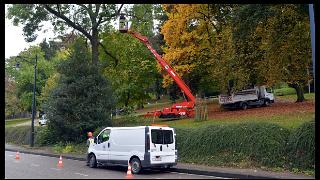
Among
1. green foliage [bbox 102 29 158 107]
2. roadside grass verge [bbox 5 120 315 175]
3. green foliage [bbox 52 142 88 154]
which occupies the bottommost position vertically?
green foliage [bbox 52 142 88 154]

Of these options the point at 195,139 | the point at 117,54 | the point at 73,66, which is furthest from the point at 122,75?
the point at 195,139

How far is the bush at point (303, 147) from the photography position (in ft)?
51.2

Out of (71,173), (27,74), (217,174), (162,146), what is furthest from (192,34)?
(27,74)

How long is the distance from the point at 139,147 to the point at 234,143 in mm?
4579

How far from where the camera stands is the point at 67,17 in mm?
36438

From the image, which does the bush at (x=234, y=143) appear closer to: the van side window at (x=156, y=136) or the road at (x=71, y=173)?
the road at (x=71, y=173)

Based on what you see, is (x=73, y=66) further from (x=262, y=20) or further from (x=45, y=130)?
(x=262, y=20)

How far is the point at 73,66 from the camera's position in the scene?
99.5 feet

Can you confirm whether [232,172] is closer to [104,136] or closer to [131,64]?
[104,136]

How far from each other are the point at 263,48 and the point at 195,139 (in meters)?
12.1

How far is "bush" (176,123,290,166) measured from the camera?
16958 mm

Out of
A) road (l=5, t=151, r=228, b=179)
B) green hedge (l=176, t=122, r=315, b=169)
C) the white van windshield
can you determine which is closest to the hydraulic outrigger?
green hedge (l=176, t=122, r=315, b=169)

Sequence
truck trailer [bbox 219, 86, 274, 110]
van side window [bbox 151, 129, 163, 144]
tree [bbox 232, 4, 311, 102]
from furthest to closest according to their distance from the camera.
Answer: truck trailer [bbox 219, 86, 274, 110], tree [bbox 232, 4, 311, 102], van side window [bbox 151, 129, 163, 144]

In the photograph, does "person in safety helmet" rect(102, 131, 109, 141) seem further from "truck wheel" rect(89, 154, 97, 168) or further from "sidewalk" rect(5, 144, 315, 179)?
"sidewalk" rect(5, 144, 315, 179)
